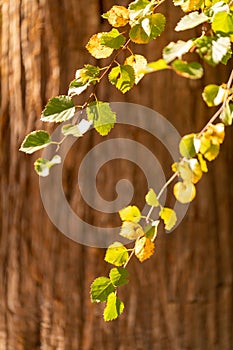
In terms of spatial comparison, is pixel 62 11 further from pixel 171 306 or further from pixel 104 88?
pixel 171 306

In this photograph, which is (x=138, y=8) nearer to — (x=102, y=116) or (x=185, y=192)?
(x=102, y=116)

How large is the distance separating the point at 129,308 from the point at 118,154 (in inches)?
14.4

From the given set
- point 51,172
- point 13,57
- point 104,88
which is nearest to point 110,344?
point 51,172

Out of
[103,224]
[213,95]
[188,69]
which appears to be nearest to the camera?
[188,69]

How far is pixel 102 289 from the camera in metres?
1.23

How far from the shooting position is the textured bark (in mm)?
1821

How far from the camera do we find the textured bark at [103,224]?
5.98 feet

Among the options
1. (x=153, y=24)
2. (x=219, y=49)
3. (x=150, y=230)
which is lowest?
(x=150, y=230)

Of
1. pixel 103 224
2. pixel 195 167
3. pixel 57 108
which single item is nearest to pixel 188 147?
pixel 195 167

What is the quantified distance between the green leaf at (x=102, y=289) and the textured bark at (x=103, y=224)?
60cm

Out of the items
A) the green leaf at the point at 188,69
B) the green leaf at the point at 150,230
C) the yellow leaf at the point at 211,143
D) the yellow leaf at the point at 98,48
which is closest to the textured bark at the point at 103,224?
the yellow leaf at the point at 98,48

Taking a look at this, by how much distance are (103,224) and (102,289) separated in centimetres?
62

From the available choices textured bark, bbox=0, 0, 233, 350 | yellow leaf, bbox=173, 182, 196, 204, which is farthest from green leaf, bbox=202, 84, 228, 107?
textured bark, bbox=0, 0, 233, 350

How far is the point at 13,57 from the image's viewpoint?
1938mm
